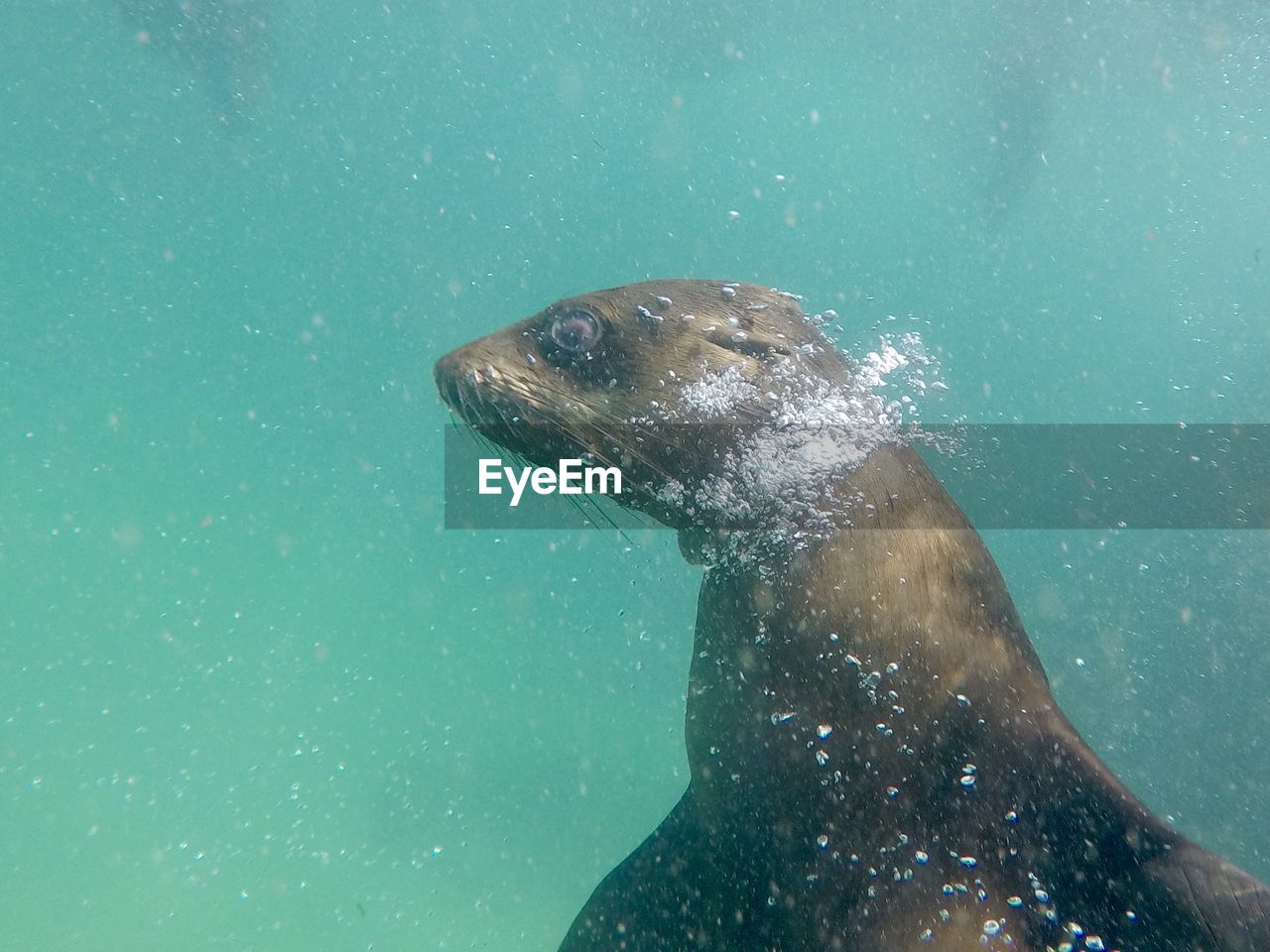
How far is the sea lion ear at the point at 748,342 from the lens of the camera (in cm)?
267

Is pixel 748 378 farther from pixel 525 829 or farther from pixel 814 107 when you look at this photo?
pixel 814 107

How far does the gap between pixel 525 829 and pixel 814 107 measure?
3370 centimetres

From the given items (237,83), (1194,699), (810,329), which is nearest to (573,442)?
(810,329)

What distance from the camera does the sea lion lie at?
211cm

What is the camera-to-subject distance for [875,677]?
7.66 feet

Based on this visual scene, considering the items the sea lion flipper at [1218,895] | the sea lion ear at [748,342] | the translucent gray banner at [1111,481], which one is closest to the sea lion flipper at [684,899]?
the sea lion flipper at [1218,895]

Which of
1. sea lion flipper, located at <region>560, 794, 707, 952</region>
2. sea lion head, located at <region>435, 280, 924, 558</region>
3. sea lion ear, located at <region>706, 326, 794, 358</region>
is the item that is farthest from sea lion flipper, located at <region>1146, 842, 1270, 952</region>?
sea lion ear, located at <region>706, 326, 794, 358</region>

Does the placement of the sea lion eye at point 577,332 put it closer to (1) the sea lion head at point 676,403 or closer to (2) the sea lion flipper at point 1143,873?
(1) the sea lion head at point 676,403

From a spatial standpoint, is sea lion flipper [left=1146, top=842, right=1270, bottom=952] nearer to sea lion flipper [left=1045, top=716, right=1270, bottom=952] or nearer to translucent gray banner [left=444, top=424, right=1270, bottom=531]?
sea lion flipper [left=1045, top=716, right=1270, bottom=952]

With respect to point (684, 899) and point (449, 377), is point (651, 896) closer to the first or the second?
point (684, 899)

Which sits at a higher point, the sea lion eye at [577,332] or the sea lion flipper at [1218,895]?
the sea lion eye at [577,332]

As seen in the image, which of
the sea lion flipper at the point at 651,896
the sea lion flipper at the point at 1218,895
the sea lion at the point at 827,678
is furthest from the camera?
the sea lion flipper at the point at 651,896

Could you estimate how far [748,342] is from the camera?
8.78 ft

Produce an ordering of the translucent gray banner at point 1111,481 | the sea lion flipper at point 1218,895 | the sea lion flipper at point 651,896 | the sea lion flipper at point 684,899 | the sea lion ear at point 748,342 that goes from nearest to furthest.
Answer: the sea lion flipper at point 1218,895 < the sea lion flipper at point 684,899 < the sea lion ear at point 748,342 < the sea lion flipper at point 651,896 < the translucent gray banner at point 1111,481
